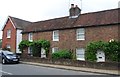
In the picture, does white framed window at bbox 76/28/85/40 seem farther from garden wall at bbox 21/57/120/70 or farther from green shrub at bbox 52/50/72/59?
garden wall at bbox 21/57/120/70

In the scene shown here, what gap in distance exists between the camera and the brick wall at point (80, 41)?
26362 millimetres

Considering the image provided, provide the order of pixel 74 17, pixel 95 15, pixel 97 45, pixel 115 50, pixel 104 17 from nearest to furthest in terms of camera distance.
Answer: pixel 115 50
pixel 97 45
pixel 104 17
pixel 95 15
pixel 74 17

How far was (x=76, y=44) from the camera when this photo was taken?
98.2ft

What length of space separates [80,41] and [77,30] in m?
1.58

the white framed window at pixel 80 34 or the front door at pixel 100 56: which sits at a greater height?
the white framed window at pixel 80 34

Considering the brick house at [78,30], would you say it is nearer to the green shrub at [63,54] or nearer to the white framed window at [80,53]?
the white framed window at [80,53]

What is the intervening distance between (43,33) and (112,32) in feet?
40.2

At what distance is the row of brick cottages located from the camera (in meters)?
26.8

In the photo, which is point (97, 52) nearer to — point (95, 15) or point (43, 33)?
point (95, 15)

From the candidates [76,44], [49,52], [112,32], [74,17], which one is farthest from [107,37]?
[49,52]

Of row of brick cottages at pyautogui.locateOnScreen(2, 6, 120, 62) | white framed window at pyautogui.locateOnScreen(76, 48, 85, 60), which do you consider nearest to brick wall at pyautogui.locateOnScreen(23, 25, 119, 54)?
row of brick cottages at pyautogui.locateOnScreen(2, 6, 120, 62)

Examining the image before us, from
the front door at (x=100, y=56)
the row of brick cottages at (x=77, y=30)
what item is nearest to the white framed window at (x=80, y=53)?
the row of brick cottages at (x=77, y=30)

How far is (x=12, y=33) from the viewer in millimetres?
43375

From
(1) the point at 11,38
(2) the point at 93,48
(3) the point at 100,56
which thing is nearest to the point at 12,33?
(1) the point at 11,38
